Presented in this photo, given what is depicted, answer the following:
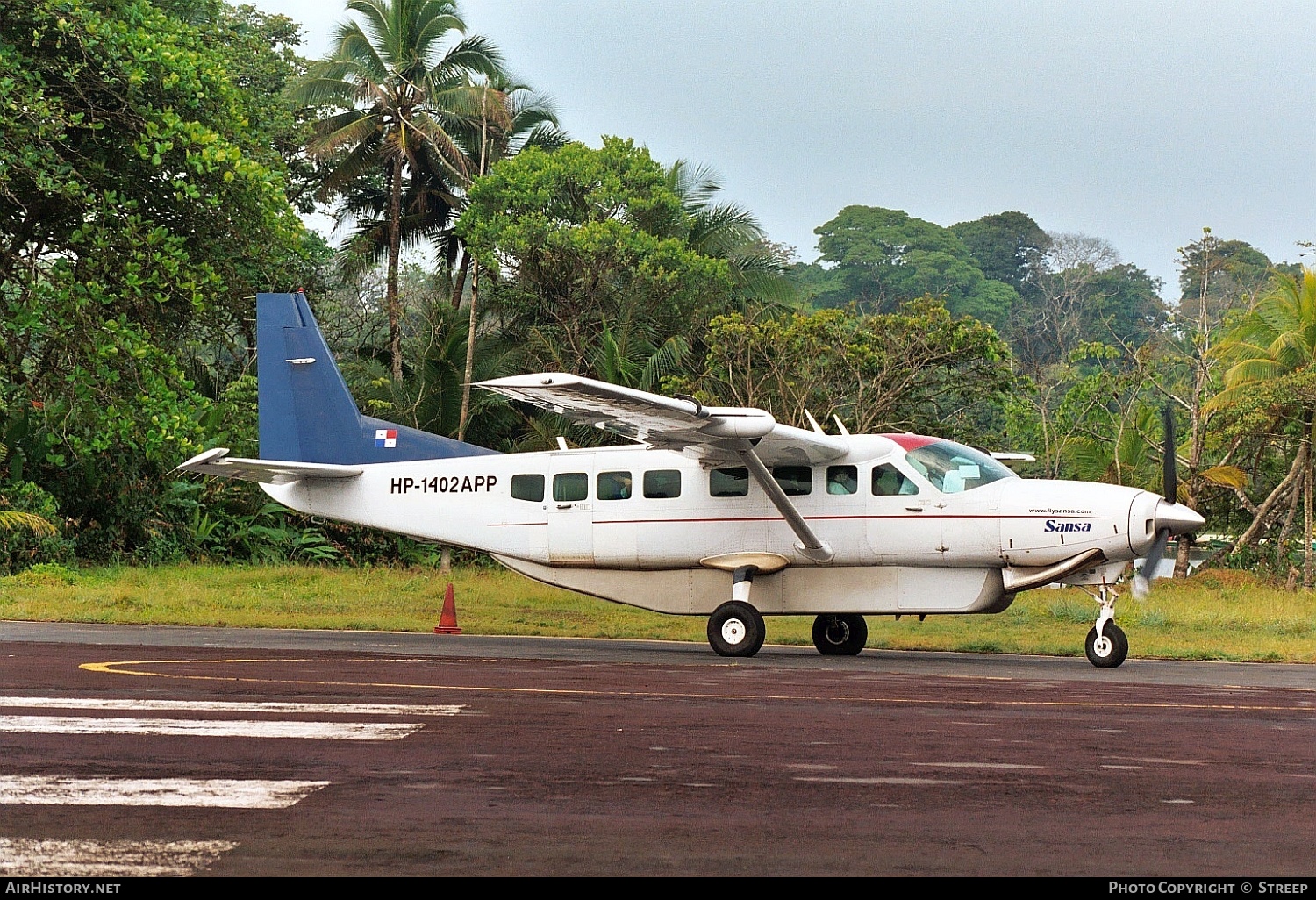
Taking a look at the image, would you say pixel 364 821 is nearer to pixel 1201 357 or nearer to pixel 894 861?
pixel 894 861

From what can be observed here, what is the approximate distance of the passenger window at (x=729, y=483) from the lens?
56.6ft

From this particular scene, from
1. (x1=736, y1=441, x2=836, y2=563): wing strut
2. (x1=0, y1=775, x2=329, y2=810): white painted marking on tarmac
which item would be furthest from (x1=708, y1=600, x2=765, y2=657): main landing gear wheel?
(x1=0, y1=775, x2=329, y2=810): white painted marking on tarmac

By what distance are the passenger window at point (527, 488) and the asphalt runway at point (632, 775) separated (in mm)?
6077

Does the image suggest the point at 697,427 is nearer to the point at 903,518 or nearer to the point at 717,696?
the point at 903,518

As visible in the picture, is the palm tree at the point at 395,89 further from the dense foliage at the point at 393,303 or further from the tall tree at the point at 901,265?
the tall tree at the point at 901,265

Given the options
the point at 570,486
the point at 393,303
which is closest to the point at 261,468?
the point at 570,486

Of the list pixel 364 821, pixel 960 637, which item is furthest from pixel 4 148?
pixel 364 821

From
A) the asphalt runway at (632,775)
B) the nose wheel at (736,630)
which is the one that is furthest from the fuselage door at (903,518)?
the asphalt runway at (632,775)

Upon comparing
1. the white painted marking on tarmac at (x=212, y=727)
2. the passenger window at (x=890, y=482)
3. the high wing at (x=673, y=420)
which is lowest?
the white painted marking on tarmac at (x=212, y=727)

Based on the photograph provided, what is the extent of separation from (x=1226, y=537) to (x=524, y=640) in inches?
887

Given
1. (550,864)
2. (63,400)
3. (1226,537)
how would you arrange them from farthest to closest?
(1226,537), (63,400), (550,864)

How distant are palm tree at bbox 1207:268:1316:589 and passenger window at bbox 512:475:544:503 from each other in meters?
16.6

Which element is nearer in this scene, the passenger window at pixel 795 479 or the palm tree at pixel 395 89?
the passenger window at pixel 795 479

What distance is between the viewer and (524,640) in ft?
58.6
